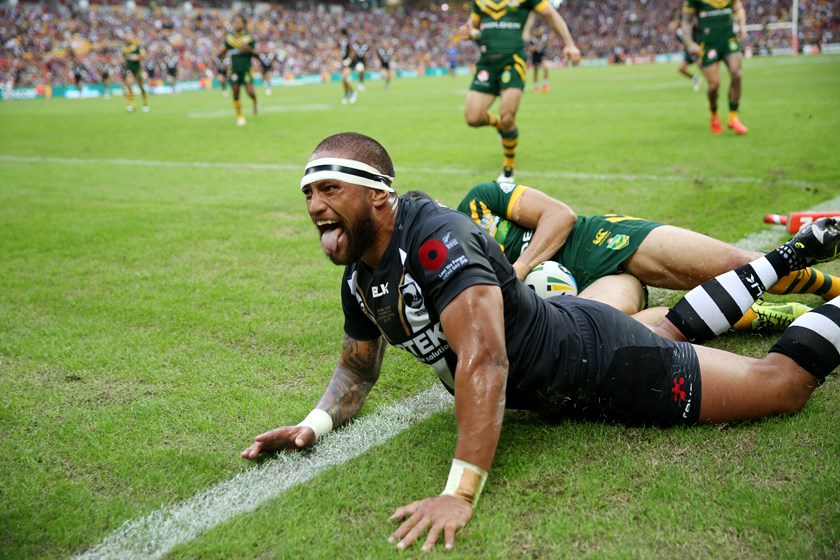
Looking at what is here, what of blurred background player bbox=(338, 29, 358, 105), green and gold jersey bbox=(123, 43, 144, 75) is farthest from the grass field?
green and gold jersey bbox=(123, 43, 144, 75)

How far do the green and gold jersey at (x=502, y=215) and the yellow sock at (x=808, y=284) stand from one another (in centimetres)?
A: 137

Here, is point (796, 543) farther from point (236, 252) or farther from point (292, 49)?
point (292, 49)

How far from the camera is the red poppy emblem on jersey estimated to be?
7.89 feet

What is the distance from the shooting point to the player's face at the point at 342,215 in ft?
8.27

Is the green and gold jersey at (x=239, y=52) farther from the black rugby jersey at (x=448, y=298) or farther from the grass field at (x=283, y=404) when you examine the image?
the black rugby jersey at (x=448, y=298)

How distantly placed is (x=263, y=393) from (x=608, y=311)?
163cm

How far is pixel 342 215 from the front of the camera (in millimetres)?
2531

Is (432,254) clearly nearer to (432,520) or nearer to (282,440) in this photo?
(432,520)

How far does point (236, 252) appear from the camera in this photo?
624 centimetres

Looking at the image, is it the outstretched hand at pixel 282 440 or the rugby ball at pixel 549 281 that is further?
the rugby ball at pixel 549 281

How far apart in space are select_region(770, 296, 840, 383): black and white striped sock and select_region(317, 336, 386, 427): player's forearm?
64.8 inches

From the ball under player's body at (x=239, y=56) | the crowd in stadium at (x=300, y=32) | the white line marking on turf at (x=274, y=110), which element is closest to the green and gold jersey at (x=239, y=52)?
the ball under player's body at (x=239, y=56)

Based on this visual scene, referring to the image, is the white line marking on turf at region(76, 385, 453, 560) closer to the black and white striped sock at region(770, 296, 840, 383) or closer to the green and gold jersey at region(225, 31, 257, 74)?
the black and white striped sock at region(770, 296, 840, 383)

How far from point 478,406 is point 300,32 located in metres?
61.8
